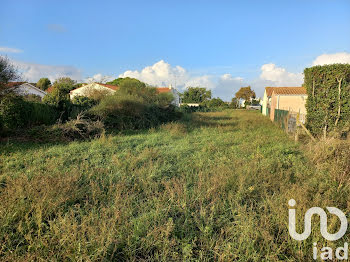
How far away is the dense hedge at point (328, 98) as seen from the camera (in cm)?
757

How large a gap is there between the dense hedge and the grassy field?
2.76 meters

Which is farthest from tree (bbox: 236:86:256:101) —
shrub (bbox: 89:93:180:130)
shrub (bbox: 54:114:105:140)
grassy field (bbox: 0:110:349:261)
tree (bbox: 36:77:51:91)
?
grassy field (bbox: 0:110:349:261)

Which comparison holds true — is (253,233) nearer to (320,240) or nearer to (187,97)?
(320,240)

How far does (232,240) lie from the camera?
2.65m

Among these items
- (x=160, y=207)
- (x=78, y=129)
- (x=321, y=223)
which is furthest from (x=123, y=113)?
(x=321, y=223)

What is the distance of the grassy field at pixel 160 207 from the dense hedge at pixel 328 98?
2757 millimetres

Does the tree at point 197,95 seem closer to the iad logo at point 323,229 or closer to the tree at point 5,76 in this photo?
the tree at point 5,76

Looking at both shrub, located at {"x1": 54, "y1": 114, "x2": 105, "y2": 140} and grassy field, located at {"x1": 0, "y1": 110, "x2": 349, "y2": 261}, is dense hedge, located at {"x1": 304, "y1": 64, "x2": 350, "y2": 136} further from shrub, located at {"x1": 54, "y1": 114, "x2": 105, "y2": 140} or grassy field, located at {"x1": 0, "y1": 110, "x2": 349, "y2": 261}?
shrub, located at {"x1": 54, "y1": 114, "x2": 105, "y2": 140}

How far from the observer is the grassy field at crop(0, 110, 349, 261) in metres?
2.47

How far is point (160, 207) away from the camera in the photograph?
3283 mm

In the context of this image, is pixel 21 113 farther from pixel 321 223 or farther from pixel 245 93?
pixel 245 93

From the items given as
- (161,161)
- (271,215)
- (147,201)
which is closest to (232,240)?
(271,215)

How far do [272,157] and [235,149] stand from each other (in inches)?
54.0

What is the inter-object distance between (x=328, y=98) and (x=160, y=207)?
27.2 feet
